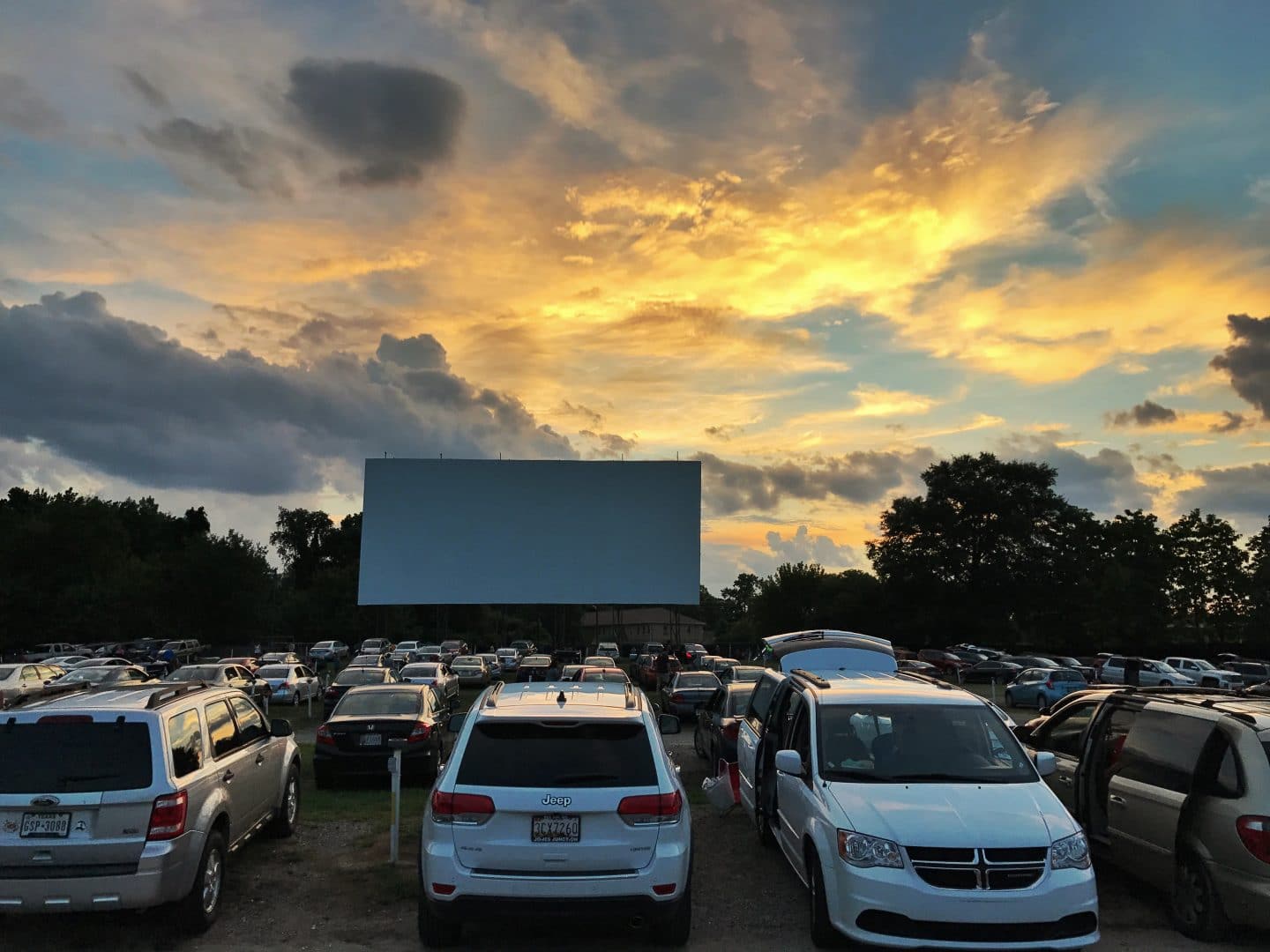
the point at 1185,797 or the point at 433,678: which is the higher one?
the point at 1185,797

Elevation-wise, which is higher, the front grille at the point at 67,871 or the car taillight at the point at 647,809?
the car taillight at the point at 647,809

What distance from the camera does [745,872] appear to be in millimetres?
9023

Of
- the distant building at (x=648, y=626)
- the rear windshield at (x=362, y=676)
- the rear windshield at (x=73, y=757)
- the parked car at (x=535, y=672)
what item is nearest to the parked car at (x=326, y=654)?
the parked car at (x=535, y=672)

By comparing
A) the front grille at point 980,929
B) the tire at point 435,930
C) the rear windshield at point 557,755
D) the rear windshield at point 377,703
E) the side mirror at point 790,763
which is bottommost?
the tire at point 435,930

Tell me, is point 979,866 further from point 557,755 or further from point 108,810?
point 108,810

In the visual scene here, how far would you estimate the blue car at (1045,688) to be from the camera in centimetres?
3216

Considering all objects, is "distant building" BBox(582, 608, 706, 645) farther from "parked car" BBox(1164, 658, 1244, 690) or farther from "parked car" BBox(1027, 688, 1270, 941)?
"parked car" BBox(1027, 688, 1270, 941)

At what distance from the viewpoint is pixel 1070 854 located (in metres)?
6.38

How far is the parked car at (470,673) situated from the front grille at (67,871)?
3405 cm

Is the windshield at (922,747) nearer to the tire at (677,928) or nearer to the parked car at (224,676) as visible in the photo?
the tire at (677,928)

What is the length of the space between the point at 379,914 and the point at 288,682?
2500cm

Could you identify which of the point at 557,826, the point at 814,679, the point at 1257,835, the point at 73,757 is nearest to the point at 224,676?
the point at 73,757

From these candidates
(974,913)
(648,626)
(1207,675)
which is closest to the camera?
(974,913)

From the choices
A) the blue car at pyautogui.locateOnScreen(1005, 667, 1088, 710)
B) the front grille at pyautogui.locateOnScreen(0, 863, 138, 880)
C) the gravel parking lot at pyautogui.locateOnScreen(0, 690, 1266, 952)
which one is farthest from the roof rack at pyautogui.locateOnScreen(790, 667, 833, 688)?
the blue car at pyautogui.locateOnScreen(1005, 667, 1088, 710)
